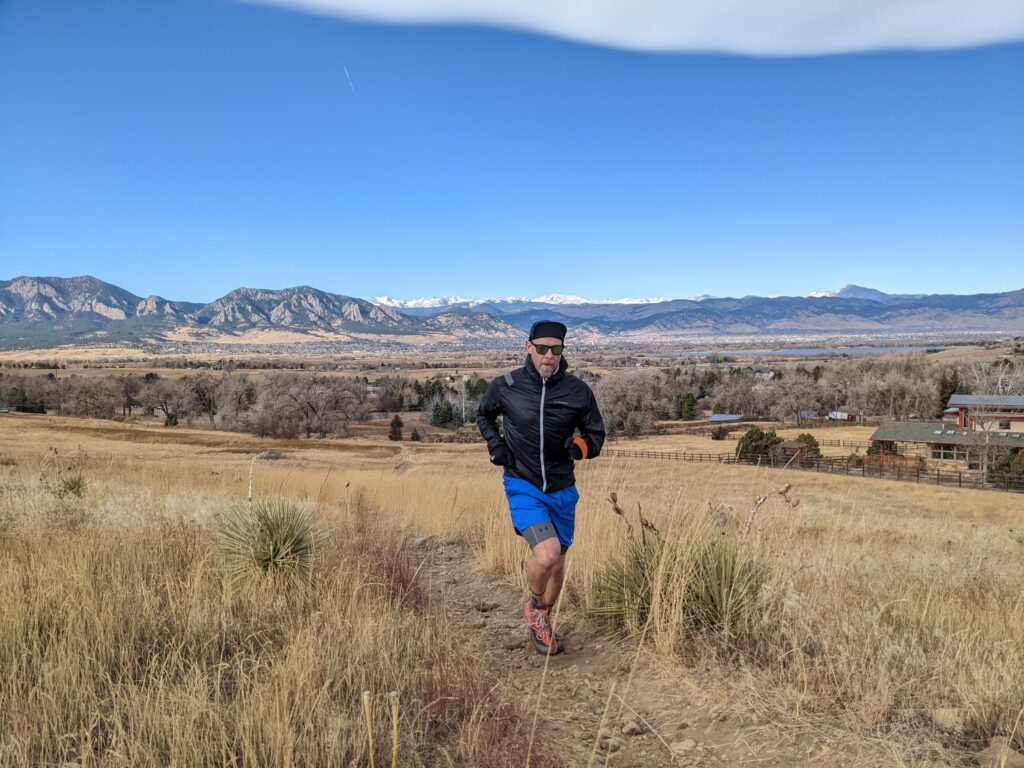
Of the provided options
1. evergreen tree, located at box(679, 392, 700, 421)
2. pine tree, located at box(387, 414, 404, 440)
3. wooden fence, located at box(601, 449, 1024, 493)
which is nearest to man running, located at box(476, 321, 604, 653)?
wooden fence, located at box(601, 449, 1024, 493)

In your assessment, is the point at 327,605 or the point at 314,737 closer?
the point at 314,737

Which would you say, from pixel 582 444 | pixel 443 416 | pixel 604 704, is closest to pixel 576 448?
pixel 582 444

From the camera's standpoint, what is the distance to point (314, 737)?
2500mm

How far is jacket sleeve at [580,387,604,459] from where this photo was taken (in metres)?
4.38

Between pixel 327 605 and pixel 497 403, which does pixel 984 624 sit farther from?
pixel 327 605

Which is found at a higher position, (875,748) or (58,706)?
(58,706)

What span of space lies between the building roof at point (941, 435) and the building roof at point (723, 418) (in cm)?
2933

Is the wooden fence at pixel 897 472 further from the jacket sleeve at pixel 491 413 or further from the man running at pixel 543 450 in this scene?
the man running at pixel 543 450

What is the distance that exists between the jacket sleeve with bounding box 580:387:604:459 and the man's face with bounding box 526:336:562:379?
299 mm

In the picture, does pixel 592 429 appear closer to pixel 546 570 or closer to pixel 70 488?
pixel 546 570

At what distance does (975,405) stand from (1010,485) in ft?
84.6

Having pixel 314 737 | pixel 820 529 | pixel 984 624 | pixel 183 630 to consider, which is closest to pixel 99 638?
pixel 183 630

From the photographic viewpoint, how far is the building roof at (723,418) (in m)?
99.3

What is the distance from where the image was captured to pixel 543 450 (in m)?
4.28
